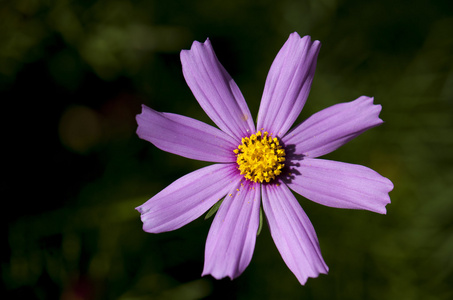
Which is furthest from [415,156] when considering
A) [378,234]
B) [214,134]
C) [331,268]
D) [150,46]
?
[150,46]

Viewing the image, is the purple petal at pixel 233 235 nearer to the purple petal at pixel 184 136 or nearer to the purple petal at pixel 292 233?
the purple petal at pixel 292 233

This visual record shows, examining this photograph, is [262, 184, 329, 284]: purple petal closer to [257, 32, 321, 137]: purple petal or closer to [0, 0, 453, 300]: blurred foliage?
[257, 32, 321, 137]: purple petal

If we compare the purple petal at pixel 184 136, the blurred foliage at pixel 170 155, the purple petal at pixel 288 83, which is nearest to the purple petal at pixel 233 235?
the purple petal at pixel 184 136

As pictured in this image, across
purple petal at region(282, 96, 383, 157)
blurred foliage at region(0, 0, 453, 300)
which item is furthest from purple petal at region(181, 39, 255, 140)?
blurred foliage at region(0, 0, 453, 300)

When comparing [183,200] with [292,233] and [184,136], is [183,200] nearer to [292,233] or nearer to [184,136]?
[184,136]

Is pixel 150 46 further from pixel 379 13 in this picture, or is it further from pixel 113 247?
pixel 379 13
